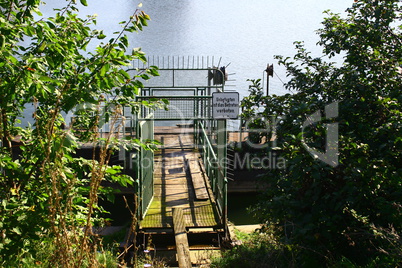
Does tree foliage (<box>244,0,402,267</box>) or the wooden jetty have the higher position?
tree foliage (<box>244,0,402,267</box>)

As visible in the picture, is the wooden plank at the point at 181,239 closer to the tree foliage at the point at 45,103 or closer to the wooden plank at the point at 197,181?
the wooden plank at the point at 197,181

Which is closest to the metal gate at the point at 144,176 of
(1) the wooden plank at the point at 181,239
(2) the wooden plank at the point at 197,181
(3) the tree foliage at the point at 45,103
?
(1) the wooden plank at the point at 181,239

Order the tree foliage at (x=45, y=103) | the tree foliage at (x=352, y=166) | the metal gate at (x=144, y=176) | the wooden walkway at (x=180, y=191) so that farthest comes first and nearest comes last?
the wooden walkway at (x=180, y=191), the metal gate at (x=144, y=176), the tree foliage at (x=352, y=166), the tree foliage at (x=45, y=103)

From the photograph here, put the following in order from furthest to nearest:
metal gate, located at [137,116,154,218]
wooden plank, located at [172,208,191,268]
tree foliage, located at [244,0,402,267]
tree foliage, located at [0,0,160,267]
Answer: metal gate, located at [137,116,154,218]
wooden plank, located at [172,208,191,268]
tree foliage, located at [244,0,402,267]
tree foliage, located at [0,0,160,267]

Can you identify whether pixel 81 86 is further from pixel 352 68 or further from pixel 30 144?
pixel 352 68

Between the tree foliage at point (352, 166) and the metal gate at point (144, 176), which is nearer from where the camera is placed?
the tree foliage at point (352, 166)

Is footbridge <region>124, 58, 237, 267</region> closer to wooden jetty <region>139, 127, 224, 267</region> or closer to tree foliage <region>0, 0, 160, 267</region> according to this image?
wooden jetty <region>139, 127, 224, 267</region>

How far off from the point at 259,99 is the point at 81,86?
8.90 feet

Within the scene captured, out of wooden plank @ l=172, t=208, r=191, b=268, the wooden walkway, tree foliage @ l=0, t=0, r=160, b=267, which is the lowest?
wooden plank @ l=172, t=208, r=191, b=268

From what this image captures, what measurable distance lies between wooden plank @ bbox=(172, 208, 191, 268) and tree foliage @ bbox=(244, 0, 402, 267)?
42.2 inches

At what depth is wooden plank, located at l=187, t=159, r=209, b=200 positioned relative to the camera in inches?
326

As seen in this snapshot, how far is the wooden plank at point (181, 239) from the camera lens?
5.62 meters

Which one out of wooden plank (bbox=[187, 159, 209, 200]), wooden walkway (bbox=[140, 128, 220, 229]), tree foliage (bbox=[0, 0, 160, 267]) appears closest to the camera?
tree foliage (bbox=[0, 0, 160, 267])

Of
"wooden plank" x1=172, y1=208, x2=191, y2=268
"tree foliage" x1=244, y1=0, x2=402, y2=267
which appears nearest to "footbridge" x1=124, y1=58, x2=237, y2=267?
"wooden plank" x1=172, y1=208, x2=191, y2=268
